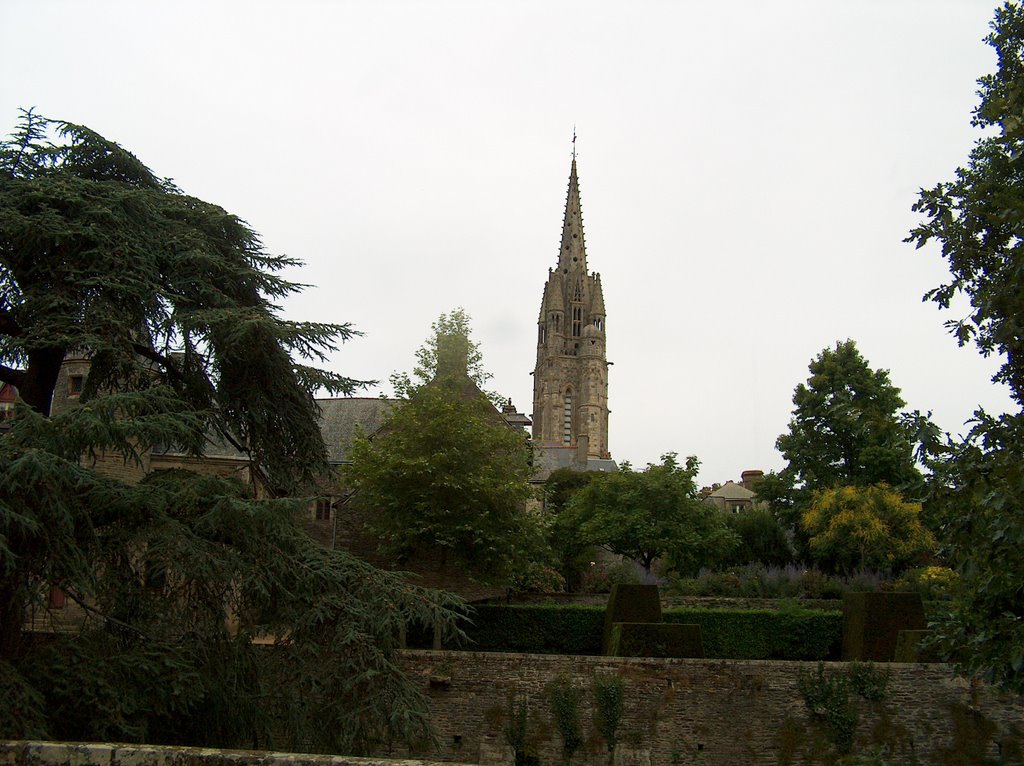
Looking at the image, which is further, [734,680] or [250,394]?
[734,680]

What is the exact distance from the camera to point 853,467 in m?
37.2

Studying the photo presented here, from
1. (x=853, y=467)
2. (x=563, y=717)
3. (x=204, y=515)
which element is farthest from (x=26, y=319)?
(x=853, y=467)

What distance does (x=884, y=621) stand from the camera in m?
20.8

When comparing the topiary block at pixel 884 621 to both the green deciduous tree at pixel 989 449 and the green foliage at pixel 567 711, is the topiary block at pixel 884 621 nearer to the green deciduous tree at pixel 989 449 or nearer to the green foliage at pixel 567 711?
the green foliage at pixel 567 711

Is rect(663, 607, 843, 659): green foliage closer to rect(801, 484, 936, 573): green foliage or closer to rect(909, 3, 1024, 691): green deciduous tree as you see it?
rect(801, 484, 936, 573): green foliage

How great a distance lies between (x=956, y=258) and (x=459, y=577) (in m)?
18.8

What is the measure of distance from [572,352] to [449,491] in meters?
78.0

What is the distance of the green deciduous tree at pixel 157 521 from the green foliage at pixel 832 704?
30.4 feet

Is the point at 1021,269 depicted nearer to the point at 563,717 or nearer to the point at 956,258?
the point at 956,258

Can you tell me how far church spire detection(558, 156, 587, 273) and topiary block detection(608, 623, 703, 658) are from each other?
89450mm

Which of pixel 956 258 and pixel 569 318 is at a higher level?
pixel 569 318

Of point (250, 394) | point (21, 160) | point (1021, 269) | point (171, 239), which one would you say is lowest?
point (250, 394)

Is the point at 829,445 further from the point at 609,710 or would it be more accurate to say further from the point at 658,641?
the point at 609,710

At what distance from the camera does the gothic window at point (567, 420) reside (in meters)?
98.1
